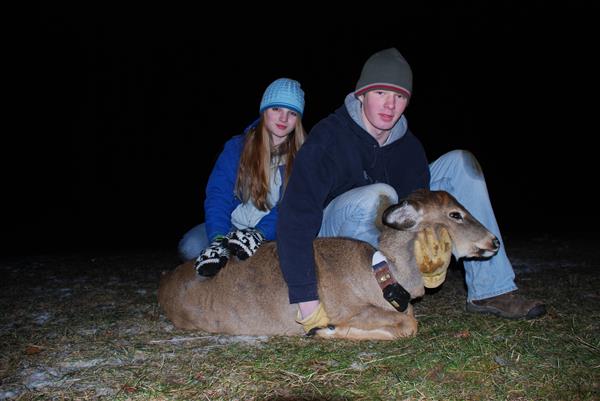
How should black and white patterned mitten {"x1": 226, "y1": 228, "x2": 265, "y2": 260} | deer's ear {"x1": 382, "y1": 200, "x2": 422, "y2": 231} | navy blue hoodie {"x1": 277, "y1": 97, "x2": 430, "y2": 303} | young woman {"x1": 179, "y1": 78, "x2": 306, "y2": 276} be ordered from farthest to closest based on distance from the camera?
young woman {"x1": 179, "y1": 78, "x2": 306, "y2": 276} → black and white patterned mitten {"x1": 226, "y1": 228, "x2": 265, "y2": 260} → deer's ear {"x1": 382, "y1": 200, "x2": 422, "y2": 231} → navy blue hoodie {"x1": 277, "y1": 97, "x2": 430, "y2": 303}

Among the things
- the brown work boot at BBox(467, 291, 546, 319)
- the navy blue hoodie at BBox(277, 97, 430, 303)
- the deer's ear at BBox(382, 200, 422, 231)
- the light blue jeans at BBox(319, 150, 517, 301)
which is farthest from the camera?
the light blue jeans at BBox(319, 150, 517, 301)

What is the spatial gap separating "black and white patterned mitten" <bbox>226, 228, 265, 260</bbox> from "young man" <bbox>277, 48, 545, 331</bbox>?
0.58 metres

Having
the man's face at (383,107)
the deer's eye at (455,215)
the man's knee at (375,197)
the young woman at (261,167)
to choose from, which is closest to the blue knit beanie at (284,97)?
the young woman at (261,167)

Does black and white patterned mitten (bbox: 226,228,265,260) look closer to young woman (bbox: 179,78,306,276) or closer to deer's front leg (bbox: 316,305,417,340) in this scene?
young woman (bbox: 179,78,306,276)

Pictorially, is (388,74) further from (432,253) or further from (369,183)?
(432,253)

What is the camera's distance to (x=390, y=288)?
372 centimetres

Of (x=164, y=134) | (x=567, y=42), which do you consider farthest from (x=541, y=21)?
(x=164, y=134)

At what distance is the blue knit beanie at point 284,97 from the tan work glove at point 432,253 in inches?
74.0

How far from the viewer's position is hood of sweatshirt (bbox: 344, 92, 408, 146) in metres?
4.14

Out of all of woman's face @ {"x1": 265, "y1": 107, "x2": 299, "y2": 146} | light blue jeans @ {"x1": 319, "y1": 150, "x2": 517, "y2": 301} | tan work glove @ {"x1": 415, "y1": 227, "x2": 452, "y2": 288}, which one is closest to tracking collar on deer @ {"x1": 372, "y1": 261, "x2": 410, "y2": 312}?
tan work glove @ {"x1": 415, "y1": 227, "x2": 452, "y2": 288}

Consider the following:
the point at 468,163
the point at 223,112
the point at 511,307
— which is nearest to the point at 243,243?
the point at 468,163

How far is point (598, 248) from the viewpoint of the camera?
741cm

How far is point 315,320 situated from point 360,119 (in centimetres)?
162

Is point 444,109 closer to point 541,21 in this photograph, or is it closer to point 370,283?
point 541,21
